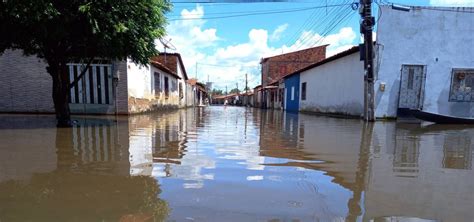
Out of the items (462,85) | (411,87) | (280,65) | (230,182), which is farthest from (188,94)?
(230,182)

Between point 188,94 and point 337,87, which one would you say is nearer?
point 337,87

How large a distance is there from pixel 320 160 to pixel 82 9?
6.11m

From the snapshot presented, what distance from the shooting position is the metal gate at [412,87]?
14.5m

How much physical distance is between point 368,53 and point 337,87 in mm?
5755

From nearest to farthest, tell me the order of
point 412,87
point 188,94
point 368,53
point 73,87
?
point 368,53
point 412,87
point 73,87
point 188,94

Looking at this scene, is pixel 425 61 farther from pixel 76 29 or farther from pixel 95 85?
pixel 95 85

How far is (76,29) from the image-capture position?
27.6 ft

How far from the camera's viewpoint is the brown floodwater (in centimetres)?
288

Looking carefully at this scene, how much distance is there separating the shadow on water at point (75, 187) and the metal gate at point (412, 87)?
1283cm

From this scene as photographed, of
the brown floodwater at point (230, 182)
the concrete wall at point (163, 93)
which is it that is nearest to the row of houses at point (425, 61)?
the brown floodwater at point (230, 182)

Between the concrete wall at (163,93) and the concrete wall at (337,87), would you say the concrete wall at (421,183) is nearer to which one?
the concrete wall at (337,87)


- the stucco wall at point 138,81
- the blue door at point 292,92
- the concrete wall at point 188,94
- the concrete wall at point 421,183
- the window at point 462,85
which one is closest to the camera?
the concrete wall at point 421,183

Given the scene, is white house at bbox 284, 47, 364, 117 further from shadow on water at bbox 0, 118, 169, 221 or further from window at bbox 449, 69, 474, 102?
shadow on water at bbox 0, 118, 169, 221

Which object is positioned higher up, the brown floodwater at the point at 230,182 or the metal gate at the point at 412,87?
the metal gate at the point at 412,87
